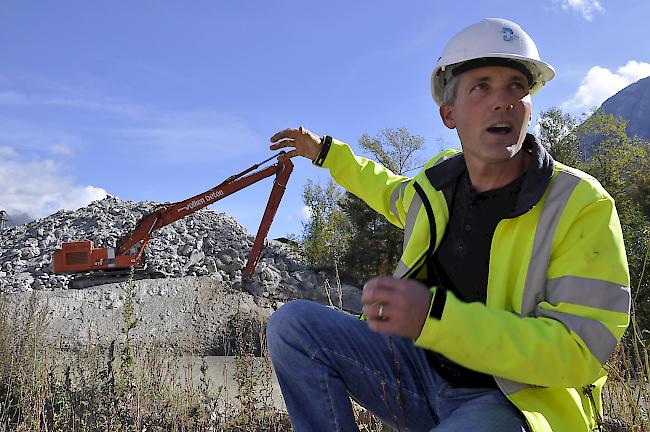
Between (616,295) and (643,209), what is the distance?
81.6 ft

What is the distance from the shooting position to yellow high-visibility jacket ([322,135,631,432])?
165cm

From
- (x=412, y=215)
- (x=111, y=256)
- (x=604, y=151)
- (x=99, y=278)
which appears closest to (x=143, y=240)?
(x=111, y=256)

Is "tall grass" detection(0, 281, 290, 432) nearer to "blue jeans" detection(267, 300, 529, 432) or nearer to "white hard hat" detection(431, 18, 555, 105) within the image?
"blue jeans" detection(267, 300, 529, 432)

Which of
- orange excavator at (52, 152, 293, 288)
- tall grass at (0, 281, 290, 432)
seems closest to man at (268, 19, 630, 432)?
tall grass at (0, 281, 290, 432)

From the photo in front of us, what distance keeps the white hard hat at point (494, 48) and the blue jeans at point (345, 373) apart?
1117 millimetres

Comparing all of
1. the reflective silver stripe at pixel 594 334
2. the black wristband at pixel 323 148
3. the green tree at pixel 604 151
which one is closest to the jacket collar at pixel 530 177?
the reflective silver stripe at pixel 594 334

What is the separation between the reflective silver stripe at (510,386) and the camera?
1804 mm

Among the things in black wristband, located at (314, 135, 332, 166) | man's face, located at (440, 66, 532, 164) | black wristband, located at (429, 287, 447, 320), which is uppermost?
black wristband, located at (314, 135, 332, 166)

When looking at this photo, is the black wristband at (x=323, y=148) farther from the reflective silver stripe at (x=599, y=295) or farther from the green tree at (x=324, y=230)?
the green tree at (x=324, y=230)

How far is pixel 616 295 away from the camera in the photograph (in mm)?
1719

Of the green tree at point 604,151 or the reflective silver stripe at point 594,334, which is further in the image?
the green tree at point 604,151

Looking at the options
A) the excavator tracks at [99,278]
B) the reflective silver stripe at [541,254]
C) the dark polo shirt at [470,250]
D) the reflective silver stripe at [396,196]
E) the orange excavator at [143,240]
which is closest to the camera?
the reflective silver stripe at [541,254]

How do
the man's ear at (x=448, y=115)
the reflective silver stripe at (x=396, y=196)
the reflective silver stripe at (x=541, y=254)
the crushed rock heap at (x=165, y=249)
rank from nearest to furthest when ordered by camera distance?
the reflective silver stripe at (x=541, y=254) → the man's ear at (x=448, y=115) → the reflective silver stripe at (x=396, y=196) → the crushed rock heap at (x=165, y=249)

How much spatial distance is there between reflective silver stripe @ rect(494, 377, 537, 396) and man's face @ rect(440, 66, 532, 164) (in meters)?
0.79
